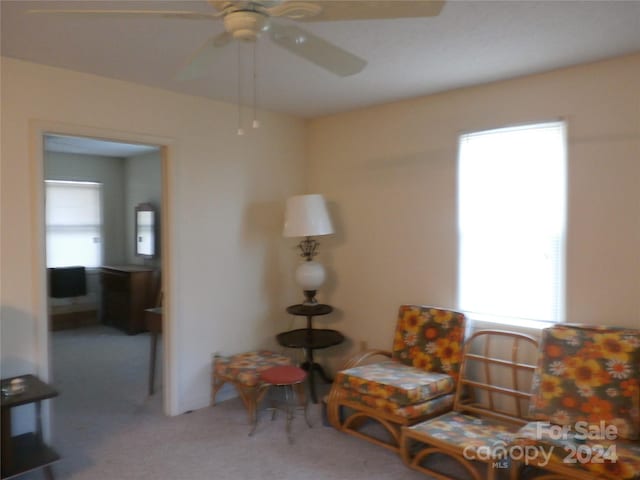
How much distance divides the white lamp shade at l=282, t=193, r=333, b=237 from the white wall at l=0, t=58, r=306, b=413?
38 centimetres

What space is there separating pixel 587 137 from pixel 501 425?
178 centimetres

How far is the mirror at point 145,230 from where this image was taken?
636 centimetres

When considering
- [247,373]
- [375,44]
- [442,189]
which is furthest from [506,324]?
[375,44]

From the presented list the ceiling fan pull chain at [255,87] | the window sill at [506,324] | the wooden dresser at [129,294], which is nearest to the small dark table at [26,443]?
the ceiling fan pull chain at [255,87]

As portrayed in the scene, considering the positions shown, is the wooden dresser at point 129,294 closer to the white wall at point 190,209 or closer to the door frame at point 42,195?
the white wall at point 190,209

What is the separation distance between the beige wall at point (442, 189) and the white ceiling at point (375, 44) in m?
0.19

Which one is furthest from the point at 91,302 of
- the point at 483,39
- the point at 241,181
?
the point at 483,39

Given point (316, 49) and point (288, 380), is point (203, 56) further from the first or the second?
point (288, 380)

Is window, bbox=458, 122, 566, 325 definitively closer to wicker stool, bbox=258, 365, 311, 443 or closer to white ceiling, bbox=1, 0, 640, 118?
white ceiling, bbox=1, 0, 640, 118

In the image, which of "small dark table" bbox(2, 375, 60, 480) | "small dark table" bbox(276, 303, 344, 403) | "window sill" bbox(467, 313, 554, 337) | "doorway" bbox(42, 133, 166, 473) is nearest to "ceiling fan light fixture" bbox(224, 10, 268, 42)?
"small dark table" bbox(2, 375, 60, 480)

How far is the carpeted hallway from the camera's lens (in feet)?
8.80

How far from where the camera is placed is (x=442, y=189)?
3479 millimetres

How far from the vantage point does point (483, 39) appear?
7.97 feet

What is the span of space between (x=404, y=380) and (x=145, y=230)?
183 inches
